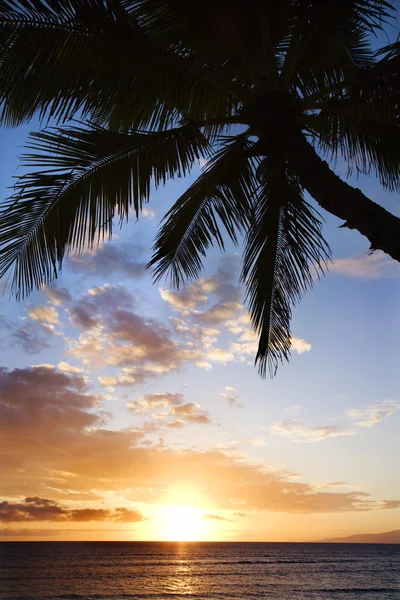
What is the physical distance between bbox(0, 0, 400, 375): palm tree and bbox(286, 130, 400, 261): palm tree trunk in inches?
0.4

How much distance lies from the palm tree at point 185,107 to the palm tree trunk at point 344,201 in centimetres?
1

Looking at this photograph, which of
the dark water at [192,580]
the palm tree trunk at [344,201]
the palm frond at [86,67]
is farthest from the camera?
the dark water at [192,580]

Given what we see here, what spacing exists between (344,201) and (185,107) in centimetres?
225

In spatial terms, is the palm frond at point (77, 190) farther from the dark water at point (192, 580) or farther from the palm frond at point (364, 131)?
Result: the dark water at point (192, 580)

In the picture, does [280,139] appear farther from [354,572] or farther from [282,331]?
[354,572]

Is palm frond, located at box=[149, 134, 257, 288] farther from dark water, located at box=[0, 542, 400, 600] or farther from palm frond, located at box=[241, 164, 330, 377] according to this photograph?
dark water, located at box=[0, 542, 400, 600]

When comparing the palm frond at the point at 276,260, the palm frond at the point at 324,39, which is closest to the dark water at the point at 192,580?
the palm frond at the point at 276,260

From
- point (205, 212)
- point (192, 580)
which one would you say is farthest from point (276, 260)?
point (192, 580)

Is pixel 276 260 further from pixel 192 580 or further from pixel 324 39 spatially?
pixel 192 580

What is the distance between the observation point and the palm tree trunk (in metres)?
3.62

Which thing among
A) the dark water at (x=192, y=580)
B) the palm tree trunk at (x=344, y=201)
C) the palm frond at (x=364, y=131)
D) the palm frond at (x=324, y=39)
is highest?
the palm frond at (x=324, y=39)

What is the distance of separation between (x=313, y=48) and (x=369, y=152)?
4.18 feet

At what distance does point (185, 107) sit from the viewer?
5320mm

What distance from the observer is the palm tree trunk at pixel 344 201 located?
3621 mm
